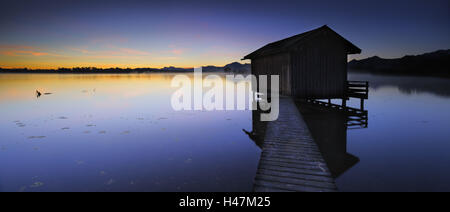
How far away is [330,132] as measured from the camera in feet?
53.7

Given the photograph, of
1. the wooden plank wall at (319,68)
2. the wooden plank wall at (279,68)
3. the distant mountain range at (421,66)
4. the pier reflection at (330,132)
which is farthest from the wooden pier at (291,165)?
the distant mountain range at (421,66)

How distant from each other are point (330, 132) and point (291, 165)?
35.8 ft

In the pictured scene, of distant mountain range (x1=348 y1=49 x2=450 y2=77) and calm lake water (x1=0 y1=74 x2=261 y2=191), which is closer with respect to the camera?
calm lake water (x1=0 y1=74 x2=261 y2=191)

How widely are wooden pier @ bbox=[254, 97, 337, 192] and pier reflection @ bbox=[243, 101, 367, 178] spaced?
8.64 ft

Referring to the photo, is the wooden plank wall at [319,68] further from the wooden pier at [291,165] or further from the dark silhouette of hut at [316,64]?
the wooden pier at [291,165]

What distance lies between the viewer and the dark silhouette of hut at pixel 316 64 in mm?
16438

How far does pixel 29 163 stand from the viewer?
11188 millimetres

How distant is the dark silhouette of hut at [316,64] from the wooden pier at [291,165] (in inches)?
279

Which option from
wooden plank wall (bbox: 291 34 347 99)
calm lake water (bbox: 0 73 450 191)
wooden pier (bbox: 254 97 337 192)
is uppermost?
wooden plank wall (bbox: 291 34 347 99)

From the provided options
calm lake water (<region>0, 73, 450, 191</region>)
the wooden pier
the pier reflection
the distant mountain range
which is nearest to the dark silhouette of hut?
the pier reflection

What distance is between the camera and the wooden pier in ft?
19.5

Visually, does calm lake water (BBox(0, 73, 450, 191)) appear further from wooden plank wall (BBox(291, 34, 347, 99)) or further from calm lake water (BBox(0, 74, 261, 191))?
wooden plank wall (BBox(291, 34, 347, 99))
